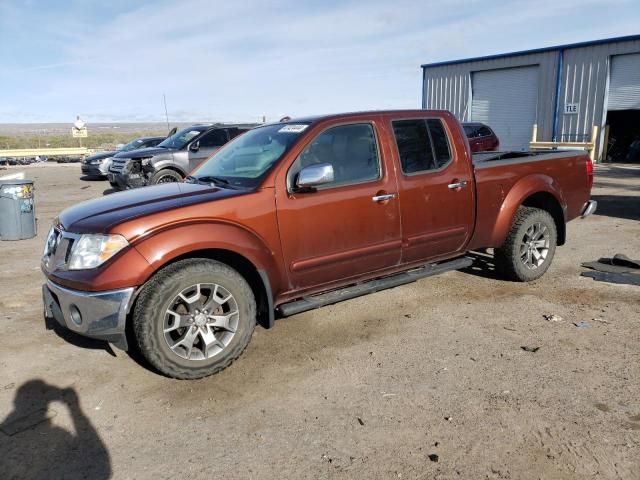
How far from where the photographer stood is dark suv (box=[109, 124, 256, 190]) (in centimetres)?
1159

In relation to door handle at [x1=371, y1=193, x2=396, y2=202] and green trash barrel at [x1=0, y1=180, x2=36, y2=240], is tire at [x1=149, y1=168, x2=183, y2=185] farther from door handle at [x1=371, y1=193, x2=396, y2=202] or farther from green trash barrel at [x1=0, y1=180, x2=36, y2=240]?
door handle at [x1=371, y1=193, x2=396, y2=202]

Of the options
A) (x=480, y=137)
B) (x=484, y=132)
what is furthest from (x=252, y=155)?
(x=484, y=132)

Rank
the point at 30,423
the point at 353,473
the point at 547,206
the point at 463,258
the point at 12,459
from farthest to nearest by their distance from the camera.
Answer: the point at 547,206
the point at 463,258
the point at 30,423
the point at 12,459
the point at 353,473

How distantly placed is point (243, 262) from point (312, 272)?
22.5 inches

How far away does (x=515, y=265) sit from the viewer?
5480 mm

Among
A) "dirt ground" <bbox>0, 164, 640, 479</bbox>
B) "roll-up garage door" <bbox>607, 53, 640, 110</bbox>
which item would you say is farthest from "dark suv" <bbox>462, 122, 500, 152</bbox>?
"dirt ground" <bbox>0, 164, 640, 479</bbox>

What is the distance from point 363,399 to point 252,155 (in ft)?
7.47

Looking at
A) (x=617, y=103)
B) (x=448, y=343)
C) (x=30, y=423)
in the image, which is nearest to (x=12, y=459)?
(x=30, y=423)

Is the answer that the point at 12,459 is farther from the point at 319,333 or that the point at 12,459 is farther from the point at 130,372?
the point at 319,333

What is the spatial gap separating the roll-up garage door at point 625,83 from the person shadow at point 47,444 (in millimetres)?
25013

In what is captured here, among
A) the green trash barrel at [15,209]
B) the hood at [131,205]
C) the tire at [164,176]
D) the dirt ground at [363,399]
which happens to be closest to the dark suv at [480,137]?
the tire at [164,176]

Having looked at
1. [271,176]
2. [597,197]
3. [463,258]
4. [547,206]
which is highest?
Result: [271,176]

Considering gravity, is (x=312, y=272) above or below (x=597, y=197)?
above

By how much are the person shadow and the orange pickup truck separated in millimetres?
522
